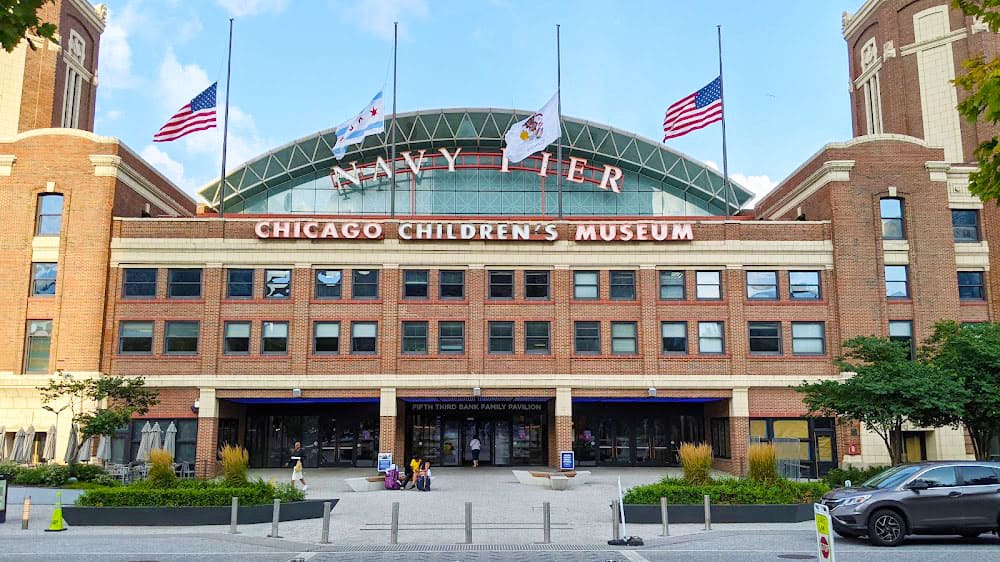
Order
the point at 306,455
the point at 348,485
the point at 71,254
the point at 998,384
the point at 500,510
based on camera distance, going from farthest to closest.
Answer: the point at 306,455
the point at 71,254
the point at 348,485
the point at 998,384
the point at 500,510

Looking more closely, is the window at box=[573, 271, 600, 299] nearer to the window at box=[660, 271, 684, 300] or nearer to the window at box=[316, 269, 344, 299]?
the window at box=[660, 271, 684, 300]

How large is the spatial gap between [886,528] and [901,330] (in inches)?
881

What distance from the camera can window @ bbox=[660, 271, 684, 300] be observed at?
126ft

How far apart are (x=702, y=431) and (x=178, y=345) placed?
968 inches

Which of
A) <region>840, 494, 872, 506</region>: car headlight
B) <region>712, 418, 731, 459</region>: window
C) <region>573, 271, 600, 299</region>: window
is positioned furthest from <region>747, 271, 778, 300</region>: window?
<region>840, 494, 872, 506</region>: car headlight

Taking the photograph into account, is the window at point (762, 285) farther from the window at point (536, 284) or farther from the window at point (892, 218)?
the window at point (536, 284)

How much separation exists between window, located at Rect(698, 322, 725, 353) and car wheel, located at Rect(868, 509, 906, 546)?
67.8 feet

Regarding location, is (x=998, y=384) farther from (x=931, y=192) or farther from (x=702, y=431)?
(x=702, y=431)

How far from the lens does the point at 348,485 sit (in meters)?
30.3

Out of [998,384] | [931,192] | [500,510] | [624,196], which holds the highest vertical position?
[624,196]

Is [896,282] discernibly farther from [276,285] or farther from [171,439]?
[171,439]

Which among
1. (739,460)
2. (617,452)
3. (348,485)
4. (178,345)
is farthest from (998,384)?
(178,345)

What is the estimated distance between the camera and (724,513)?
21094 millimetres

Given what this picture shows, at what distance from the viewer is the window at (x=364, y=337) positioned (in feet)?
124
